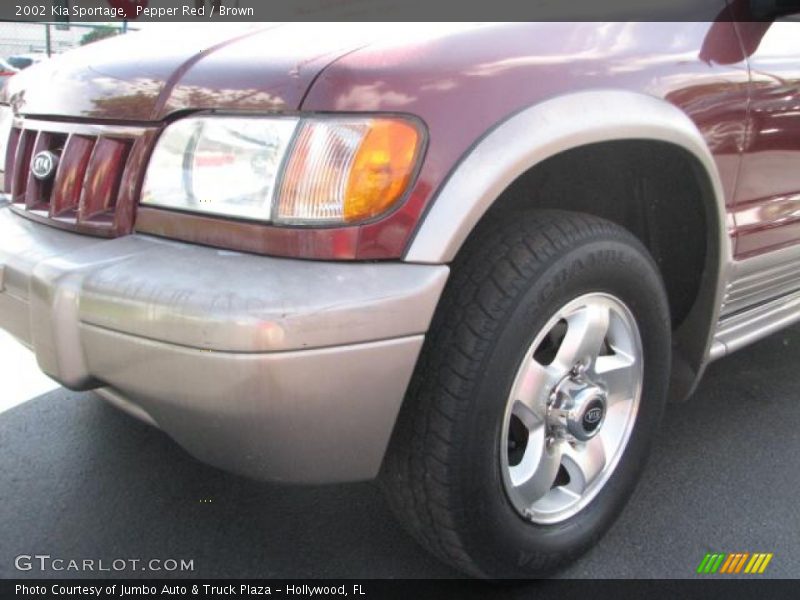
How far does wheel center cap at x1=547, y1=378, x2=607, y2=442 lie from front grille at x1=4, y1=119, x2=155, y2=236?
1.15m

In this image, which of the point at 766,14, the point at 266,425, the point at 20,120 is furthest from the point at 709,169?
the point at 20,120

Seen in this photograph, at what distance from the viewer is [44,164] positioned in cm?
196

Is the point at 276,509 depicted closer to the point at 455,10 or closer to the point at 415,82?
the point at 415,82

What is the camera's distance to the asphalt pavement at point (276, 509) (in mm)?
2043

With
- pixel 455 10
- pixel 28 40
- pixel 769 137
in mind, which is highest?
pixel 455 10

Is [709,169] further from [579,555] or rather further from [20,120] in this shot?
[20,120]

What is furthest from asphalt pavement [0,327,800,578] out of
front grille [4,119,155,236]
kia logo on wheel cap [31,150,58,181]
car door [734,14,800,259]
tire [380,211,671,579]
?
kia logo on wheel cap [31,150,58,181]

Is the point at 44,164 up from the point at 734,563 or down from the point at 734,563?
up

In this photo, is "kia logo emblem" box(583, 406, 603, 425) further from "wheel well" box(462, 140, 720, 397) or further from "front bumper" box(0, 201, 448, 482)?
"front bumper" box(0, 201, 448, 482)

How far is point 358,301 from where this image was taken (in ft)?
4.69

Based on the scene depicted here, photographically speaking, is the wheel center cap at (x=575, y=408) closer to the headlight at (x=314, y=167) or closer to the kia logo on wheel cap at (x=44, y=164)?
the headlight at (x=314, y=167)

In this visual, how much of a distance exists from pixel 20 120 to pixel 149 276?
A: 96 cm

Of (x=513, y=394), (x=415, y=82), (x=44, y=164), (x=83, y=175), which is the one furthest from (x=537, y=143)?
(x=44, y=164)

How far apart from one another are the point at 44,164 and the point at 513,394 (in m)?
1.36
